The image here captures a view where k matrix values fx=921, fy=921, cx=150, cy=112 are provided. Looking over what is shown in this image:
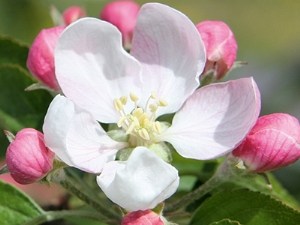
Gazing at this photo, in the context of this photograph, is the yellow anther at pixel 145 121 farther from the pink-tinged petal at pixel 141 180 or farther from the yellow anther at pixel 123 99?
the pink-tinged petal at pixel 141 180

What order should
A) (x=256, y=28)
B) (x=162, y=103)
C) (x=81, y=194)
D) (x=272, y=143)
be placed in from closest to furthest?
(x=272, y=143) < (x=81, y=194) < (x=162, y=103) < (x=256, y=28)

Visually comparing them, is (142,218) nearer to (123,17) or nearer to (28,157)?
(28,157)

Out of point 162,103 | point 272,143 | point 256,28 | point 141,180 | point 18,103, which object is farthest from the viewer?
point 256,28

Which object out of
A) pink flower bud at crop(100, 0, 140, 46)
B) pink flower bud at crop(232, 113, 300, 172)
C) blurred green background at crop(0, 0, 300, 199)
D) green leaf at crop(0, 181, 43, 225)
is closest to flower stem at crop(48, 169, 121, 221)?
Result: green leaf at crop(0, 181, 43, 225)

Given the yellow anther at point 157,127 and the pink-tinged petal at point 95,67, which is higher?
the pink-tinged petal at point 95,67

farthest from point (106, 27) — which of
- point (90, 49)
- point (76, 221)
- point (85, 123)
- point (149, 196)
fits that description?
point (76, 221)

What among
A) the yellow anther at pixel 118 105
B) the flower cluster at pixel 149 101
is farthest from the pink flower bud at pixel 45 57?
the yellow anther at pixel 118 105

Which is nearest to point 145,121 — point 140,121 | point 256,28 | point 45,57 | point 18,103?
point 140,121
